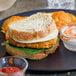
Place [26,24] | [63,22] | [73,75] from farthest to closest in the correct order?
[63,22] → [26,24] → [73,75]

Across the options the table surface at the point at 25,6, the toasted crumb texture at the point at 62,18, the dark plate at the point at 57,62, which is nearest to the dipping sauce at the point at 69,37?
the dark plate at the point at 57,62

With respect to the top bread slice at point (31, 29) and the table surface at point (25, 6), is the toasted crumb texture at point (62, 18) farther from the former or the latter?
the table surface at point (25, 6)

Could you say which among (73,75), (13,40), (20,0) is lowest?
(20,0)

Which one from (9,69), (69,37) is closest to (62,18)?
(69,37)

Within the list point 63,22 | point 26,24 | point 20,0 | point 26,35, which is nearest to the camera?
point 26,35

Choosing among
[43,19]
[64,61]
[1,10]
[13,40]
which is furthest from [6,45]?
[1,10]

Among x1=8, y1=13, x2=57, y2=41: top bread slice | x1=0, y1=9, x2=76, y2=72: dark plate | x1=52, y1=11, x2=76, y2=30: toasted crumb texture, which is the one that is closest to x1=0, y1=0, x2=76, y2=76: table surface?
x1=52, y1=11, x2=76, y2=30: toasted crumb texture

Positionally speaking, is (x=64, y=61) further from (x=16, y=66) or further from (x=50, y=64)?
(x=16, y=66)

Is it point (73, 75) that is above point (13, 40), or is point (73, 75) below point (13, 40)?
below
